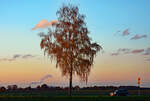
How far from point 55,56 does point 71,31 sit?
5.36 metres

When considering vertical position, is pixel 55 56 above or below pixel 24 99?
above

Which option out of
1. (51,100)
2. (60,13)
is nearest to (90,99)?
(51,100)

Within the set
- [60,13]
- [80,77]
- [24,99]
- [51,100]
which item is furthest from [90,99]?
[60,13]

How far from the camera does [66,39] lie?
54.1 m

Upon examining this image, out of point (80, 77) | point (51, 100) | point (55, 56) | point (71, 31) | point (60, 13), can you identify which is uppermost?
point (60, 13)

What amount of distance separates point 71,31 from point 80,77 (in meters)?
8.45

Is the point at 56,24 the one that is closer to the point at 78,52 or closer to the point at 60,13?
the point at 60,13

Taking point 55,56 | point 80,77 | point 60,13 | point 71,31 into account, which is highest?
point 60,13

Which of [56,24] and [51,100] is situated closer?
[51,100]

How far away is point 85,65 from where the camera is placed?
2088 inches

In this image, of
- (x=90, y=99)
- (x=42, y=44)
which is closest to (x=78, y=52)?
(x=42, y=44)

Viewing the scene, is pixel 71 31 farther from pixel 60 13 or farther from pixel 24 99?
pixel 24 99

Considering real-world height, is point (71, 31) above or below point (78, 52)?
above

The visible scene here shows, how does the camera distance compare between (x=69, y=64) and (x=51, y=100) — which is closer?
(x=51, y=100)
